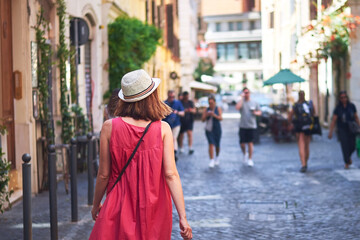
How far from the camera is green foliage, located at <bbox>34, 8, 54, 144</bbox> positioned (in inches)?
426

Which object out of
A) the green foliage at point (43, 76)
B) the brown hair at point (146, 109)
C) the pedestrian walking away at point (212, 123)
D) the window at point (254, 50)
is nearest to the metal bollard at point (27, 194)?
the brown hair at point (146, 109)

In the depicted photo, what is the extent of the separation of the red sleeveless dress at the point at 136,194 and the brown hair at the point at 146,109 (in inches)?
2.0

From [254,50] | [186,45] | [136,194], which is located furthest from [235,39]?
[136,194]

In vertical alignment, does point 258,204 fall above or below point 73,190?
below

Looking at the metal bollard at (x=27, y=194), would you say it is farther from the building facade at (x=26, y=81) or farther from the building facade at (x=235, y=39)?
→ the building facade at (x=235, y=39)

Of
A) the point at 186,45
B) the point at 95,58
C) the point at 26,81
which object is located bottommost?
the point at 26,81

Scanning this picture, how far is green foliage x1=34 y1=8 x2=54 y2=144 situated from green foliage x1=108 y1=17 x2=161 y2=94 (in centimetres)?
749

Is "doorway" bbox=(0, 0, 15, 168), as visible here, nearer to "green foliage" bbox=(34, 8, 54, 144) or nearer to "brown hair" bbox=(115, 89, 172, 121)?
"green foliage" bbox=(34, 8, 54, 144)

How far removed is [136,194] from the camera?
13.3 feet

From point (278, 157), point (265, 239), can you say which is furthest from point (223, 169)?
point (265, 239)

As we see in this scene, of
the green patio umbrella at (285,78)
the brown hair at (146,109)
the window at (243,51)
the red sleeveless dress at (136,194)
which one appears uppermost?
the window at (243,51)

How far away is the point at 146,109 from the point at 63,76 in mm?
8555

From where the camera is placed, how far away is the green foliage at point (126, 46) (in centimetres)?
1864

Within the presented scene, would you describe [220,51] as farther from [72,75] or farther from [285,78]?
[72,75]
